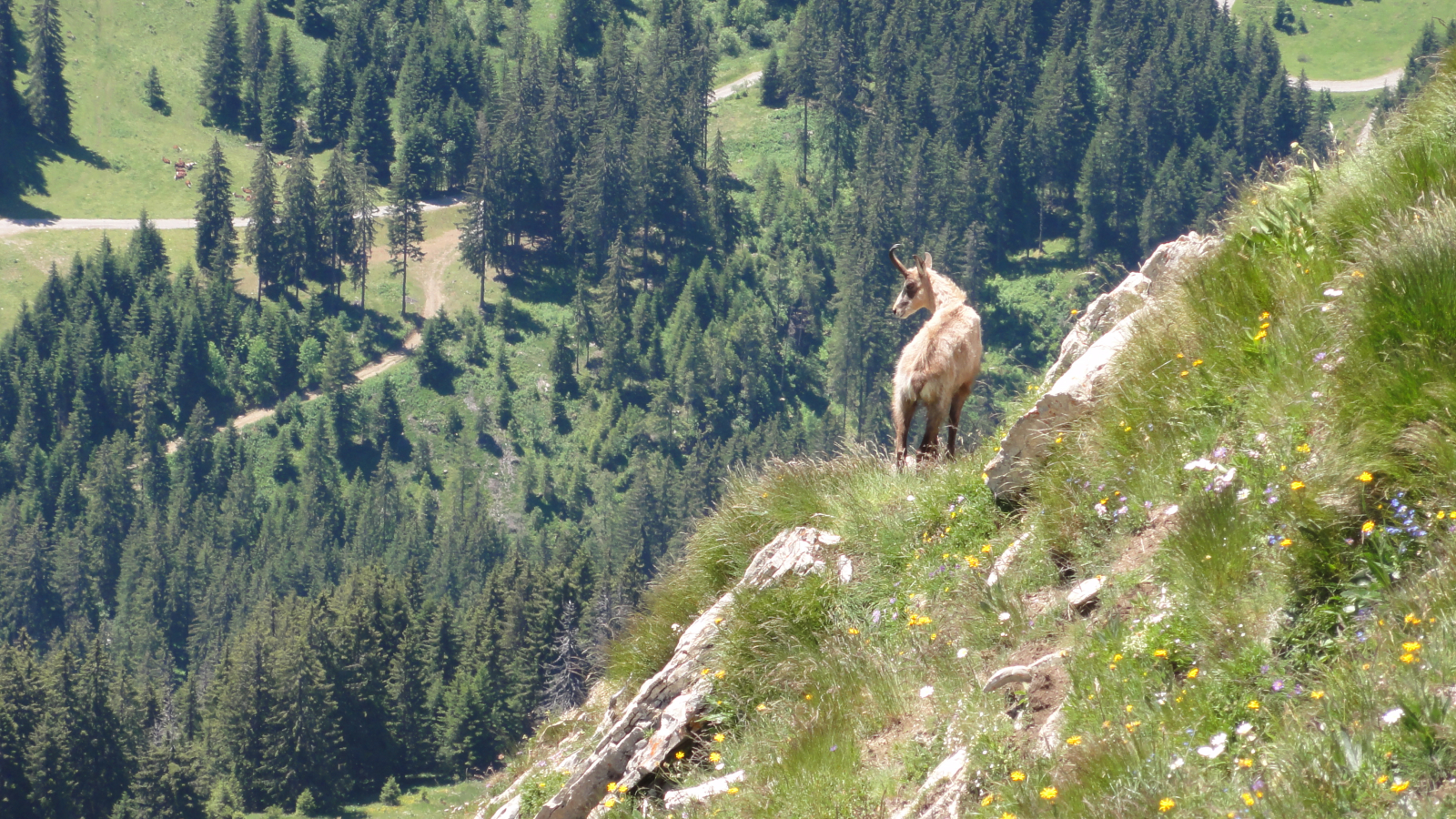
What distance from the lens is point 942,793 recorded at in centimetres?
809

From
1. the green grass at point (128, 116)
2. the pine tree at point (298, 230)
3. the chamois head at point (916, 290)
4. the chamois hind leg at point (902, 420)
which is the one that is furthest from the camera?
the green grass at point (128, 116)

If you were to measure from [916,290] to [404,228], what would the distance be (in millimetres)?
156593

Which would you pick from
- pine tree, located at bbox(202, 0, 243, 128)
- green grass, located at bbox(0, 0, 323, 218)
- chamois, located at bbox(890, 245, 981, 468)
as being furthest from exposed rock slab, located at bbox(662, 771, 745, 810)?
pine tree, located at bbox(202, 0, 243, 128)

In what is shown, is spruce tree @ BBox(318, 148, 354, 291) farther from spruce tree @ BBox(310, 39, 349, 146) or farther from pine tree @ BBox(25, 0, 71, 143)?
pine tree @ BBox(25, 0, 71, 143)

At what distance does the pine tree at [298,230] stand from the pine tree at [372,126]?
2127 cm

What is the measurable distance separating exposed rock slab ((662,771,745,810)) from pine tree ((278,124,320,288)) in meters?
165

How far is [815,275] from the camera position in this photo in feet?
585

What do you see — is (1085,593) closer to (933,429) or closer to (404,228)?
(933,429)

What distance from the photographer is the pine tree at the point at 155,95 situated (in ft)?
589

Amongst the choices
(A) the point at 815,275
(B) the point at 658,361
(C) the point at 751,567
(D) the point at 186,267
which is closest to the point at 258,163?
(D) the point at 186,267

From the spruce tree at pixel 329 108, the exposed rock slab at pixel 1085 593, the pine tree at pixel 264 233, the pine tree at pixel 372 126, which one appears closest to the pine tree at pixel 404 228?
the pine tree at pixel 264 233

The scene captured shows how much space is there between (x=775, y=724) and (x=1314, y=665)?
422 cm

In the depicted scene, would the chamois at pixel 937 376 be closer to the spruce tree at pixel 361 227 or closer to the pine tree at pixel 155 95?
the spruce tree at pixel 361 227

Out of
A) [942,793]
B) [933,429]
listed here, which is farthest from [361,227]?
[942,793]
